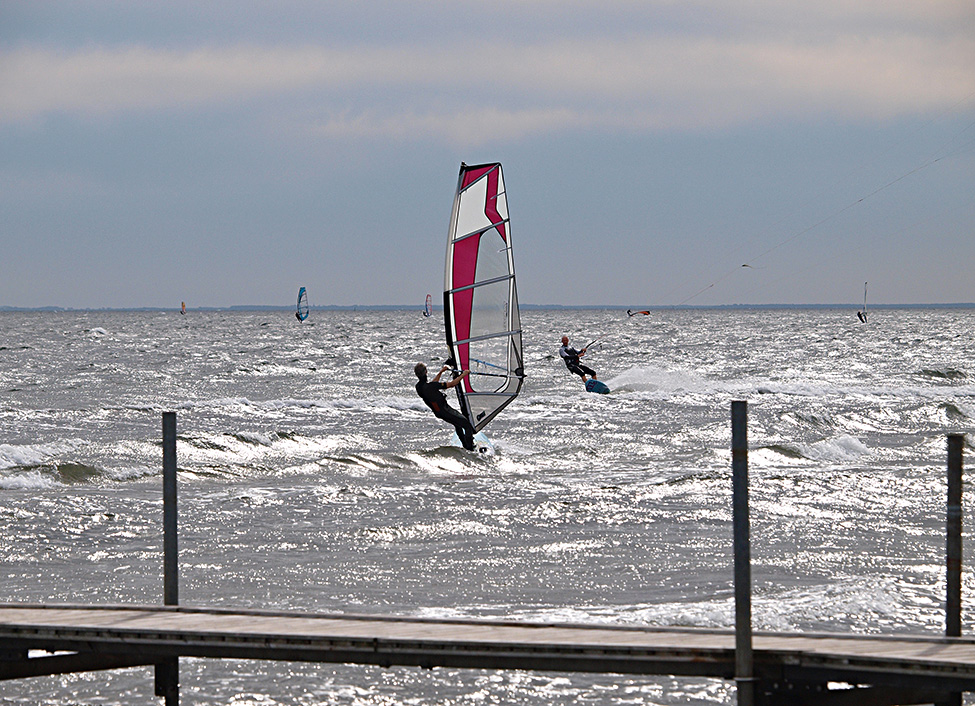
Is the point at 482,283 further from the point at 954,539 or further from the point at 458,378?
the point at 954,539

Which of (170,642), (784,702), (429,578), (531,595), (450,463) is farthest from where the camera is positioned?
(450,463)

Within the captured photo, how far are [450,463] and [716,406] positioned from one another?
12272 mm

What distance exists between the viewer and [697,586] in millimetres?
8812

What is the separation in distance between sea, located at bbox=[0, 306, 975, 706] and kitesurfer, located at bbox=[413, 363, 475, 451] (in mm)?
368

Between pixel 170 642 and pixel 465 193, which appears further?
pixel 465 193

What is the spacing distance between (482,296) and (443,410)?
1.92 meters

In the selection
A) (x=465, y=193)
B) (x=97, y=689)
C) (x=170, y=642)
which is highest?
(x=465, y=193)

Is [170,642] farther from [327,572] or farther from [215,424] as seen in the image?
[215,424]

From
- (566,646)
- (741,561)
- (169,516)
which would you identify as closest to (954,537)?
(741,561)

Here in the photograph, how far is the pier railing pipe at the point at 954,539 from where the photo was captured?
5.50m

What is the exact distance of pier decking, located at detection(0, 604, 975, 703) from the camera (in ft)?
16.2

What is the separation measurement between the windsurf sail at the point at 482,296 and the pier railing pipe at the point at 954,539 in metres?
11.1

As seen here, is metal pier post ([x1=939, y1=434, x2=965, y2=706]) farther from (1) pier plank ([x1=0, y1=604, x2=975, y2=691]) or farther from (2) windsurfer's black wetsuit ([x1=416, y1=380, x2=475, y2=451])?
(2) windsurfer's black wetsuit ([x1=416, y1=380, x2=475, y2=451])

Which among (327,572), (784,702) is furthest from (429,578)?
(784,702)
